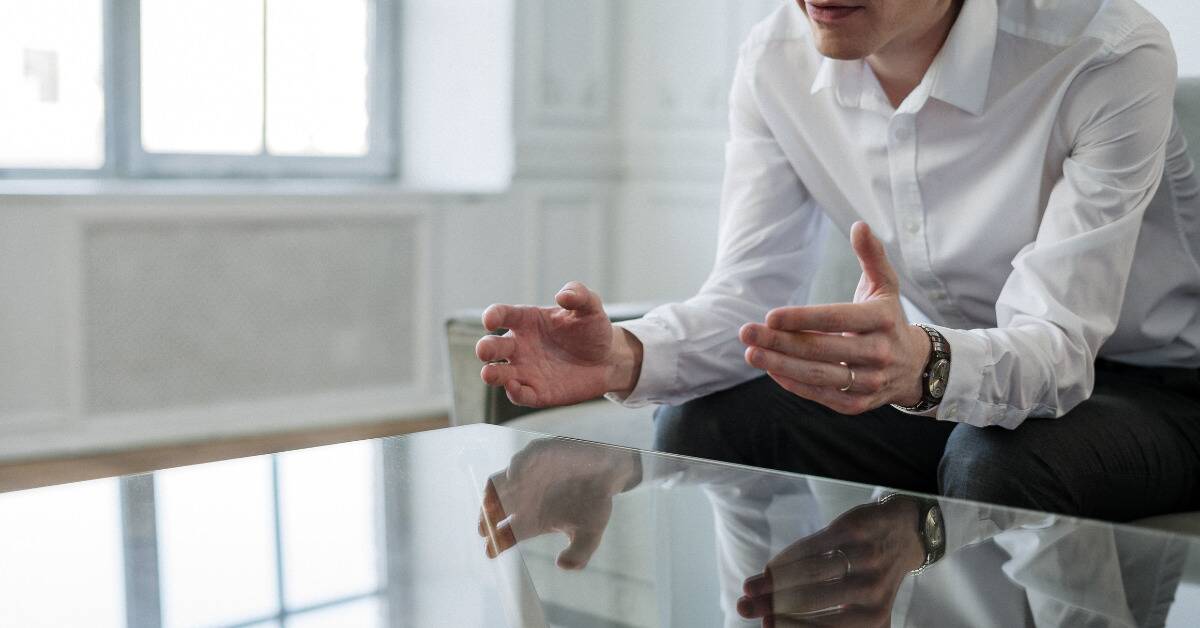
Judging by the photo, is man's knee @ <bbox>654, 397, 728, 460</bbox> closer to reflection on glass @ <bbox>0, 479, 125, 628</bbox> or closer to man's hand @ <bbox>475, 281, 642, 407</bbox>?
man's hand @ <bbox>475, 281, 642, 407</bbox>

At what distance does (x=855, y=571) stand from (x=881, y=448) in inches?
20.0

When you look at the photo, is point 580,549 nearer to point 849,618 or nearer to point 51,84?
point 849,618

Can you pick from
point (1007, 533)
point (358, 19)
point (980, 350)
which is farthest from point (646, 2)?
point (1007, 533)

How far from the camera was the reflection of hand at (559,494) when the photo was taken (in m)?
0.82

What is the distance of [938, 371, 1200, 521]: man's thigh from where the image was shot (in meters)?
1.03

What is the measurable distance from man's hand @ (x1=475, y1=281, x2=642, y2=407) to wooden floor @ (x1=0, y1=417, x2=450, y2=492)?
1353 millimetres

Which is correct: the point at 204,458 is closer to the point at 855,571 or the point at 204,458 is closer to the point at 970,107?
the point at 970,107

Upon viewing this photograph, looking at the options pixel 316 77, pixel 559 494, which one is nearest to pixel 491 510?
pixel 559 494

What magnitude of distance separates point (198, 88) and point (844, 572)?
8.60 feet

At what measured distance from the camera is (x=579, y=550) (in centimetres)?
80

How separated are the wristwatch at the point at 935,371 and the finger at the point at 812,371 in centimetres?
9

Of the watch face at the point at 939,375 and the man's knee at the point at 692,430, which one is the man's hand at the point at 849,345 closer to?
the watch face at the point at 939,375

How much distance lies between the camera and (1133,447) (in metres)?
1.08

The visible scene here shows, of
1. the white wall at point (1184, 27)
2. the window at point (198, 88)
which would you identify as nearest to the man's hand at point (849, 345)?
the white wall at point (1184, 27)
